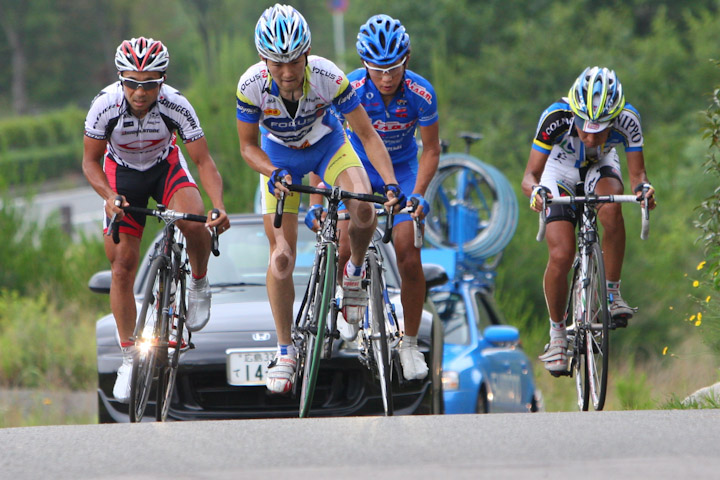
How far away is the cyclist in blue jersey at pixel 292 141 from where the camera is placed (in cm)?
743

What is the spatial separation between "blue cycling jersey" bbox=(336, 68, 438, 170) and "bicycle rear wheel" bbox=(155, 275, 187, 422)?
1.67 m

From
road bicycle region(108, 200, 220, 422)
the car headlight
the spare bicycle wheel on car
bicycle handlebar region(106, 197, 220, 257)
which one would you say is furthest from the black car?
the spare bicycle wheel on car

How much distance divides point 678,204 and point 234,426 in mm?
18475

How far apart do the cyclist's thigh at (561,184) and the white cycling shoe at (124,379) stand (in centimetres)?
302

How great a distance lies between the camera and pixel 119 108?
8.03 meters

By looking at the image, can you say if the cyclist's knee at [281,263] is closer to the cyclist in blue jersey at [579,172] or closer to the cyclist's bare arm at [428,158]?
the cyclist's bare arm at [428,158]

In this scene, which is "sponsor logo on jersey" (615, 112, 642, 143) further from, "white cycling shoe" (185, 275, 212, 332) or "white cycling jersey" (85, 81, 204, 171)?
"white cycling shoe" (185, 275, 212, 332)

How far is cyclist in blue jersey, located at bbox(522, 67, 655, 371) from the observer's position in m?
8.34

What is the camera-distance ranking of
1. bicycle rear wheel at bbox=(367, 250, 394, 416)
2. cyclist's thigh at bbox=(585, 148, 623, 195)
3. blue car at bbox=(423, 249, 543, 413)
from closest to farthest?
1. bicycle rear wheel at bbox=(367, 250, 394, 416)
2. cyclist's thigh at bbox=(585, 148, 623, 195)
3. blue car at bbox=(423, 249, 543, 413)

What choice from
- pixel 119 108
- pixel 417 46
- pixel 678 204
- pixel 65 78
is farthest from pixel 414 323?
pixel 65 78

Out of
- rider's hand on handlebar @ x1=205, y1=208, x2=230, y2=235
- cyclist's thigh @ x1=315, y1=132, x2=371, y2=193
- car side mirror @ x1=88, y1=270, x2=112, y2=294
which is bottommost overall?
car side mirror @ x1=88, y1=270, x2=112, y2=294

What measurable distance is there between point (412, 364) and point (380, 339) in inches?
21.3

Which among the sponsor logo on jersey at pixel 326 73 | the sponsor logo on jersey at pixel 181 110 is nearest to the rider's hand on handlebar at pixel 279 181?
the sponsor logo on jersey at pixel 326 73

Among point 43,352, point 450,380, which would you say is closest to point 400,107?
point 450,380
